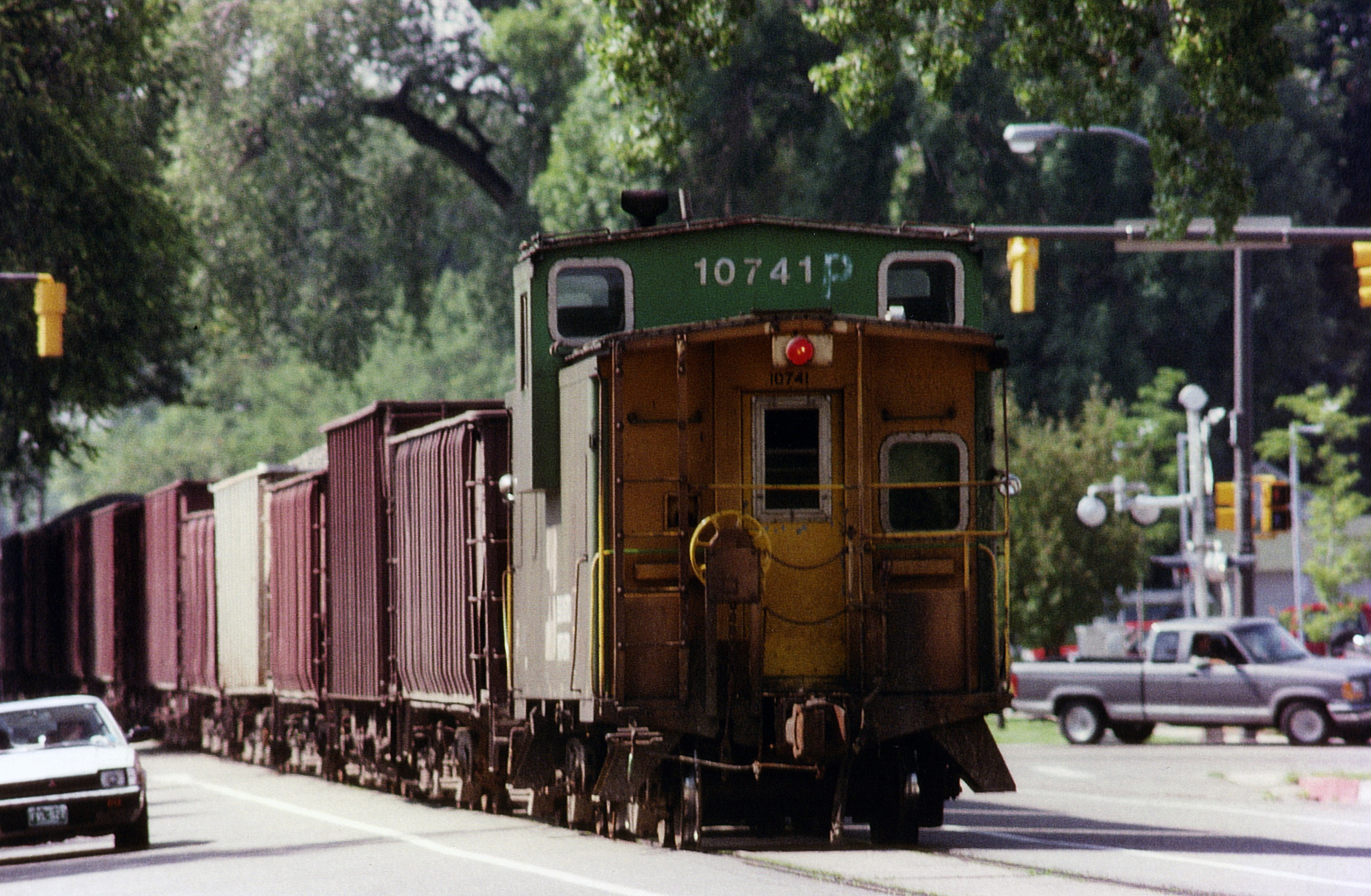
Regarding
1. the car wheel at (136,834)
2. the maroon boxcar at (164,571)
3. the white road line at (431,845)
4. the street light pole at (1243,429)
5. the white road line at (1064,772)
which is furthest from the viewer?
the maroon boxcar at (164,571)

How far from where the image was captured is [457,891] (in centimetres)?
1183

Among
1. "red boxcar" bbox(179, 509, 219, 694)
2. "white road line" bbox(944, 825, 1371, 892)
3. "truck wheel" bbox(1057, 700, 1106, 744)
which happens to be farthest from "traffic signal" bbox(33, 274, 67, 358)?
"truck wheel" bbox(1057, 700, 1106, 744)

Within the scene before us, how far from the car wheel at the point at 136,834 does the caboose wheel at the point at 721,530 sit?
5555 millimetres

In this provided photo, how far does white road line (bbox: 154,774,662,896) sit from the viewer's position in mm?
11617

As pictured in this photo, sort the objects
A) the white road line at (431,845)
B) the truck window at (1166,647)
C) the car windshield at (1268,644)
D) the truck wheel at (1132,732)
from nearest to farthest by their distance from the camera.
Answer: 1. the white road line at (431,845)
2. the car windshield at (1268,644)
3. the truck window at (1166,647)
4. the truck wheel at (1132,732)

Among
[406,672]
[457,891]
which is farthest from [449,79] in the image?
[457,891]

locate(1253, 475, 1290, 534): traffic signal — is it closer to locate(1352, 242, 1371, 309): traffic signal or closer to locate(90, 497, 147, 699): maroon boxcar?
locate(1352, 242, 1371, 309): traffic signal

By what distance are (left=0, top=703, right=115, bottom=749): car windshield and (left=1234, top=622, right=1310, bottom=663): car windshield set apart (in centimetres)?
1664

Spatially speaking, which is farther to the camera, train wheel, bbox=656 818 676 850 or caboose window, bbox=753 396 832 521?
train wheel, bbox=656 818 676 850

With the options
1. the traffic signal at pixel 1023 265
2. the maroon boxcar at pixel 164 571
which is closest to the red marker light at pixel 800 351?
the traffic signal at pixel 1023 265

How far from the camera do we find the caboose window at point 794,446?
45.1 feet

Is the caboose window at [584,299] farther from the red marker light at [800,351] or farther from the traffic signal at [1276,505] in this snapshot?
the traffic signal at [1276,505]

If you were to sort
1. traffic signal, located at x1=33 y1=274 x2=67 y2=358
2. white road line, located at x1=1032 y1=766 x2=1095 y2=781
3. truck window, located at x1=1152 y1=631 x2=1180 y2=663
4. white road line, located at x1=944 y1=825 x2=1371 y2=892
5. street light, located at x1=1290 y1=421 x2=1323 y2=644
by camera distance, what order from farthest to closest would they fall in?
street light, located at x1=1290 y1=421 x2=1323 y2=644
truck window, located at x1=1152 y1=631 x2=1180 y2=663
traffic signal, located at x1=33 y1=274 x2=67 y2=358
white road line, located at x1=1032 y1=766 x2=1095 y2=781
white road line, located at x1=944 y1=825 x2=1371 y2=892

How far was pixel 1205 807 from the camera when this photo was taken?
62.3 feet
